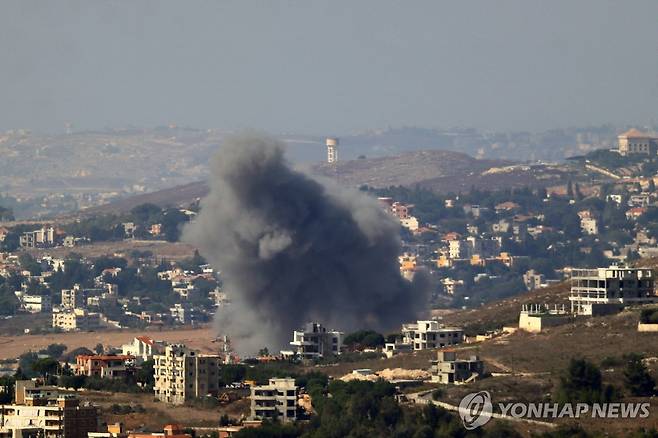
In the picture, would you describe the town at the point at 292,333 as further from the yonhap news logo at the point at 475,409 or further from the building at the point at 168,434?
the yonhap news logo at the point at 475,409

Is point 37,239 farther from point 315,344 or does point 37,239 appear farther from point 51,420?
point 51,420

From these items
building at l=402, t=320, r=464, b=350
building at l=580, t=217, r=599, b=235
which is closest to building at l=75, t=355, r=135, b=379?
building at l=402, t=320, r=464, b=350

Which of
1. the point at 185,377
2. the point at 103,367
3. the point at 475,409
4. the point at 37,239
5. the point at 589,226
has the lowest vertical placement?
the point at 475,409

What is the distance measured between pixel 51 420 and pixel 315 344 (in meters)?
Result: 25.2

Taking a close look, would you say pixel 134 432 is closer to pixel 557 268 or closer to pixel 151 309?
pixel 151 309

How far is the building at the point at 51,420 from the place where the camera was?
67.4 meters

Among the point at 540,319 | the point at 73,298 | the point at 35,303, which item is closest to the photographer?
the point at 540,319

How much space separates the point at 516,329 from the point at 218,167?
22.6 metres

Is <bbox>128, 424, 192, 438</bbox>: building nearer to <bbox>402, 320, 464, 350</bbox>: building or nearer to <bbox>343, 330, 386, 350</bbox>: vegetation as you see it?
<bbox>402, 320, 464, 350</bbox>: building

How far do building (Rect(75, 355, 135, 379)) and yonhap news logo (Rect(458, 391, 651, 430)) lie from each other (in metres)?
17.6

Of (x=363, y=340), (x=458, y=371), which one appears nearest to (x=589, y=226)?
(x=363, y=340)

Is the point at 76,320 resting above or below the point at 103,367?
below

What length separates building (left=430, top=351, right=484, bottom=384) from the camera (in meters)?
76.5

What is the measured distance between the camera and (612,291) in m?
89.1
